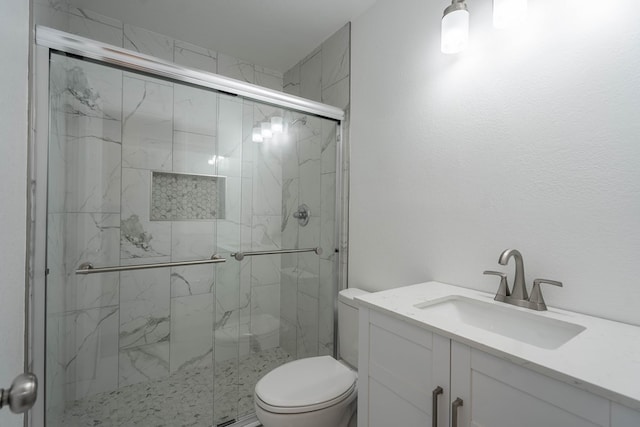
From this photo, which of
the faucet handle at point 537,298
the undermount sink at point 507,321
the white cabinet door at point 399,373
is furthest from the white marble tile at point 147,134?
the faucet handle at point 537,298

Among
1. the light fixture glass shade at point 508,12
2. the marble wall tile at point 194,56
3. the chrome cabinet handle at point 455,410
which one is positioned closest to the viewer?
the chrome cabinet handle at point 455,410

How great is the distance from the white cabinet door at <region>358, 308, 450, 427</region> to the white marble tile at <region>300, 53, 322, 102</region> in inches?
68.1

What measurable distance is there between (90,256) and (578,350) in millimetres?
1882

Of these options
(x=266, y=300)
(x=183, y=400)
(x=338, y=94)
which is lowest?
(x=183, y=400)

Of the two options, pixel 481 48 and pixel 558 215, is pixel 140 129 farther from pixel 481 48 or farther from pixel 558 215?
pixel 558 215

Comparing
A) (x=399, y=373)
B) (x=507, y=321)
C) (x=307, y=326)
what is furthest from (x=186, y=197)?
(x=507, y=321)

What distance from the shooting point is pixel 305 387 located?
1308mm

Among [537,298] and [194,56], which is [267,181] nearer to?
[194,56]

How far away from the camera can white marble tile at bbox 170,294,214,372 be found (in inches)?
64.6

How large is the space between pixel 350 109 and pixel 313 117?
25cm

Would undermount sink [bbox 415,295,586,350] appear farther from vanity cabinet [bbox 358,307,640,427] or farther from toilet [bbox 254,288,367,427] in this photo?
toilet [bbox 254,288,367,427]

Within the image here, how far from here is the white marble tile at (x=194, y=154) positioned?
5.20 feet

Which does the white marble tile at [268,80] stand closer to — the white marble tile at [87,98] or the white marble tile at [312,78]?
the white marble tile at [312,78]

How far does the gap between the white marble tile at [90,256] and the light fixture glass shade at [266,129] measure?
0.92 metres
